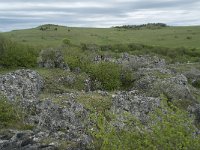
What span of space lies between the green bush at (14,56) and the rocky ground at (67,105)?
4.34m

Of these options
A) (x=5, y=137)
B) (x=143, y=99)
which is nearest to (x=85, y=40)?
(x=143, y=99)

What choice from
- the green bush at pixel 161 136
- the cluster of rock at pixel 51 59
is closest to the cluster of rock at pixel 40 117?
the green bush at pixel 161 136

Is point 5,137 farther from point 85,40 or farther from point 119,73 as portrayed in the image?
point 85,40

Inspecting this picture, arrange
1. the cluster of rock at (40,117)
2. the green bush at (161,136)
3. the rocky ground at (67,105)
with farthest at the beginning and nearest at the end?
the rocky ground at (67,105) → the cluster of rock at (40,117) → the green bush at (161,136)

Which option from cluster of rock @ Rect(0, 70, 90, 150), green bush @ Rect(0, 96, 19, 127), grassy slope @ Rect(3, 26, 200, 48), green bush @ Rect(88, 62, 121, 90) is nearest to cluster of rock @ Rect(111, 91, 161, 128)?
cluster of rock @ Rect(0, 70, 90, 150)

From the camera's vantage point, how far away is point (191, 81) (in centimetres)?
5072

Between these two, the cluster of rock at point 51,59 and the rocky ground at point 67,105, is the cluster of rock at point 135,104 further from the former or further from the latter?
the cluster of rock at point 51,59

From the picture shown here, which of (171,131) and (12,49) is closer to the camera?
(171,131)

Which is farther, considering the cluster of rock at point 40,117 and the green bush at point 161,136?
the cluster of rock at point 40,117

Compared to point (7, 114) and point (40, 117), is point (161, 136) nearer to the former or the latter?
point (40, 117)

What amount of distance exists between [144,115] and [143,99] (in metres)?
2.47

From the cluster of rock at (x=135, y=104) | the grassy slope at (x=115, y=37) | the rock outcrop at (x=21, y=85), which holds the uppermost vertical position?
the rock outcrop at (x=21, y=85)

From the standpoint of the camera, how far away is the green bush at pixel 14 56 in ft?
149

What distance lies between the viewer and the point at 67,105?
30406 mm
